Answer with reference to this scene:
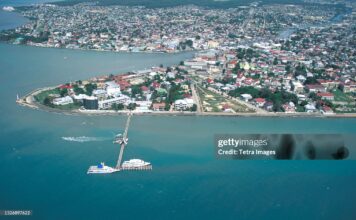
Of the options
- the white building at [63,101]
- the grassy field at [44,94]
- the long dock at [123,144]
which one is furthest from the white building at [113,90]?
the long dock at [123,144]

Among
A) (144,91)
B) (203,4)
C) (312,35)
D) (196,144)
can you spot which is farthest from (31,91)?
(203,4)

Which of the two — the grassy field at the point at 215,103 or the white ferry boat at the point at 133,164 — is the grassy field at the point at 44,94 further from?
the white ferry boat at the point at 133,164

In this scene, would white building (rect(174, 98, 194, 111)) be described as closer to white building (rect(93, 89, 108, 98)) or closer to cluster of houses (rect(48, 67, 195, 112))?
cluster of houses (rect(48, 67, 195, 112))

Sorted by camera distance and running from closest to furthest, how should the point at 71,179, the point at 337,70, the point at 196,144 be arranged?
the point at 71,179 < the point at 196,144 < the point at 337,70

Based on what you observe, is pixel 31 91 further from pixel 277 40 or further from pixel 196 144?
pixel 277 40

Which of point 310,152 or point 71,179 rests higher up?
point 310,152

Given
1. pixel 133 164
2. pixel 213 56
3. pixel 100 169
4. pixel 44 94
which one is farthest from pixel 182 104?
pixel 213 56
